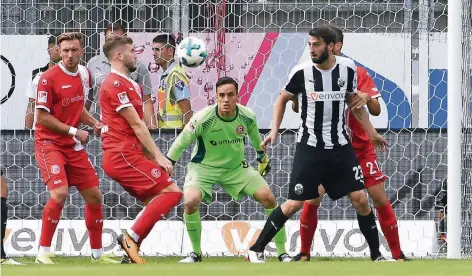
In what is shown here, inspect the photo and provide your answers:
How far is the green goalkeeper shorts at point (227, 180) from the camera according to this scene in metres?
10.2

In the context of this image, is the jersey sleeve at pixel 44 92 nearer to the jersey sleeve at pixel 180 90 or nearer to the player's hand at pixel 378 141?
the jersey sleeve at pixel 180 90

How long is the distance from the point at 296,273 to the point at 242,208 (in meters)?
4.68

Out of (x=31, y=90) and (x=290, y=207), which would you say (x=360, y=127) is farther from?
(x=31, y=90)

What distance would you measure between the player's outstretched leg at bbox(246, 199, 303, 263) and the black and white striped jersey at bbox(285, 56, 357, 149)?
44 centimetres

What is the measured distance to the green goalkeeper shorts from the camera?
10.2 meters

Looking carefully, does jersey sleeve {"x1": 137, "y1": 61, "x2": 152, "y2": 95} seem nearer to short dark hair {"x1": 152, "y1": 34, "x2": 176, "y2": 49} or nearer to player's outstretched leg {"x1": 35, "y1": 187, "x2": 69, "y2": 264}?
short dark hair {"x1": 152, "y1": 34, "x2": 176, "y2": 49}

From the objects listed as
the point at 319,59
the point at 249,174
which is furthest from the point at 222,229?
the point at 319,59

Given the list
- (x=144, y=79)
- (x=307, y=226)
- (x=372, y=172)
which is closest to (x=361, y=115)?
(x=372, y=172)

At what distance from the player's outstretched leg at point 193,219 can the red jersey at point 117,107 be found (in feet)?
2.37

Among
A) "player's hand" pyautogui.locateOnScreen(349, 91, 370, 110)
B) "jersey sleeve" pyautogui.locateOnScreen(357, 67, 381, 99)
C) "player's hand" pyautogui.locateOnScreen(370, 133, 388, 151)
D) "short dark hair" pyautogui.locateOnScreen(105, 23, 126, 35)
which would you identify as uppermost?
"short dark hair" pyautogui.locateOnScreen(105, 23, 126, 35)

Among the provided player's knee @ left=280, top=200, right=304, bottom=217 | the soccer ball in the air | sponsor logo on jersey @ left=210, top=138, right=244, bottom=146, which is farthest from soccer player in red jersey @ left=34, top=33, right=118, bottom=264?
player's knee @ left=280, top=200, right=304, bottom=217

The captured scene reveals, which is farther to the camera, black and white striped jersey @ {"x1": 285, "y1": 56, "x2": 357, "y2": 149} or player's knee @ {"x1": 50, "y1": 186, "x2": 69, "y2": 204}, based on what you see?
player's knee @ {"x1": 50, "y1": 186, "x2": 69, "y2": 204}

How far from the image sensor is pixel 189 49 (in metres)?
10.8

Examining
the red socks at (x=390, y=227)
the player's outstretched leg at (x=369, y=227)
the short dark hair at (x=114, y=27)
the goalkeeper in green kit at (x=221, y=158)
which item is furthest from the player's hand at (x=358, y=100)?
the short dark hair at (x=114, y=27)
